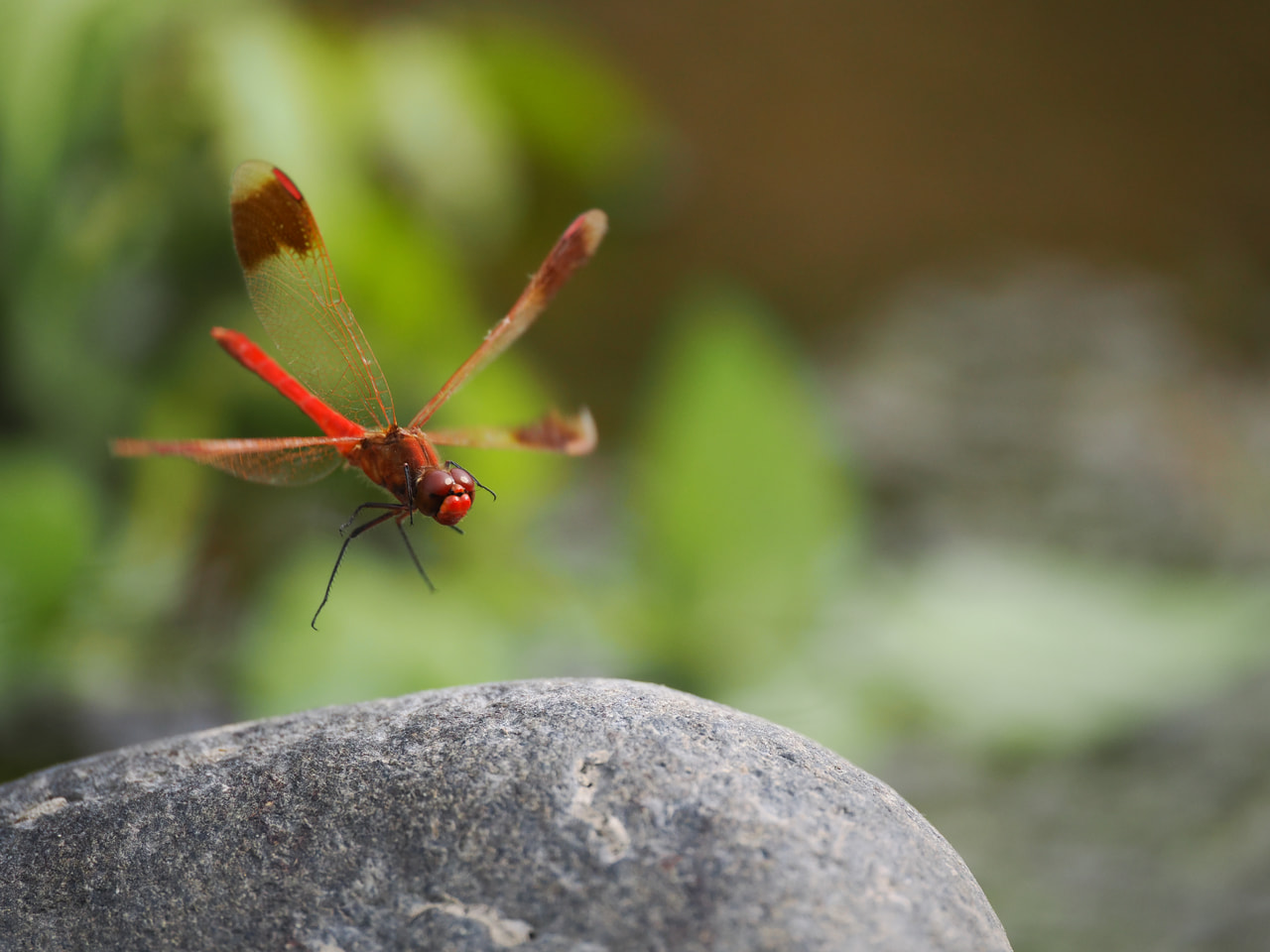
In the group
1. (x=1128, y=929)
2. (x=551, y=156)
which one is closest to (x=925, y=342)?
(x=551, y=156)

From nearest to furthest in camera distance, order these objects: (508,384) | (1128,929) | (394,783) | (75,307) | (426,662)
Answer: (394,783), (426,662), (1128,929), (75,307), (508,384)

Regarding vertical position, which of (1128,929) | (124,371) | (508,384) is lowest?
(1128,929)

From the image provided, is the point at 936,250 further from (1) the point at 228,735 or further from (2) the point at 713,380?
(1) the point at 228,735

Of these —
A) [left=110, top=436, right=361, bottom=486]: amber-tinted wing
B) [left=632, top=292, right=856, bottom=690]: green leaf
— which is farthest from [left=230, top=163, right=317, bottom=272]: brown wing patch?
[left=632, top=292, right=856, bottom=690]: green leaf

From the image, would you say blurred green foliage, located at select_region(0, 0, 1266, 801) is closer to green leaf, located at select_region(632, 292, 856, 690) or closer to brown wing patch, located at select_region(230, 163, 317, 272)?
green leaf, located at select_region(632, 292, 856, 690)

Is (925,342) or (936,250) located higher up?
(936,250)

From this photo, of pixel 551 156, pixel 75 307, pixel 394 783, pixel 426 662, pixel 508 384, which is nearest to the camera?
pixel 394 783

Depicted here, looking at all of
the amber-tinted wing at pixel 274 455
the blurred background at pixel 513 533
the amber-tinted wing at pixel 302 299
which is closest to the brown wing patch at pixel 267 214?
the amber-tinted wing at pixel 302 299

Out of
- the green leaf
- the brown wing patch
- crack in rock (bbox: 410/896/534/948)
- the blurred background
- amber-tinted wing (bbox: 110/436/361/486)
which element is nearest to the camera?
crack in rock (bbox: 410/896/534/948)
